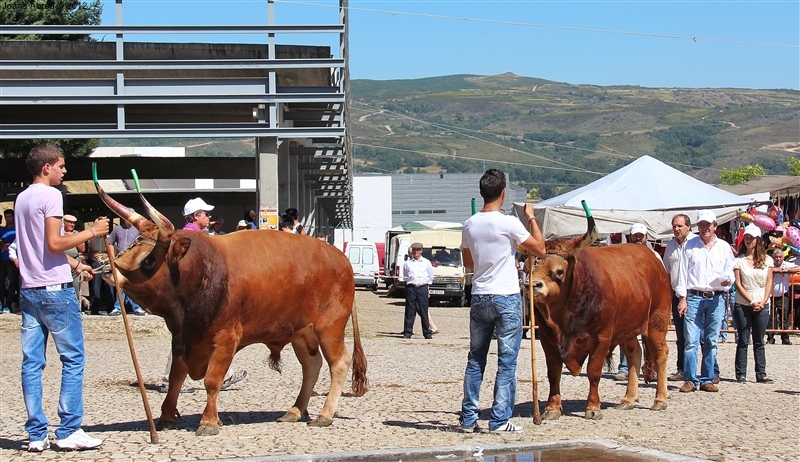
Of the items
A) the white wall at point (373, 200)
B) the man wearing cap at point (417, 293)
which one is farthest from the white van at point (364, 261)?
the white wall at point (373, 200)

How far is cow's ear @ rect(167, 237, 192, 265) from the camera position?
28.8 ft

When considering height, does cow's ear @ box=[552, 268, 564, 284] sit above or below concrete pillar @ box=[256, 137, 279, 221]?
below

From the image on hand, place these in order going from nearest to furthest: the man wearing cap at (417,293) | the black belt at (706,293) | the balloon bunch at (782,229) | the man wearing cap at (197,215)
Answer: the man wearing cap at (197,215) → the black belt at (706,293) → the balloon bunch at (782,229) → the man wearing cap at (417,293)

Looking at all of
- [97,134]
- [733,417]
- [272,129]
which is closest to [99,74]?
[97,134]

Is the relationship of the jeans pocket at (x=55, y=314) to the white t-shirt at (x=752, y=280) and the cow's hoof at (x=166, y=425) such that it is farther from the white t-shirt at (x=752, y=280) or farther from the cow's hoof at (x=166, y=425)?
the white t-shirt at (x=752, y=280)

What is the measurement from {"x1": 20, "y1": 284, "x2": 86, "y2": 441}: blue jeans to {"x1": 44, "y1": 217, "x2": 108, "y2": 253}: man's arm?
0.36m

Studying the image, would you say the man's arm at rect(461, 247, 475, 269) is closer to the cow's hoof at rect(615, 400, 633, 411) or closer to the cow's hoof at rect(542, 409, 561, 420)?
the cow's hoof at rect(542, 409, 561, 420)

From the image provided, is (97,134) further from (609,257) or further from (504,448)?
(504,448)

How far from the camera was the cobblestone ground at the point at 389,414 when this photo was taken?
850 cm

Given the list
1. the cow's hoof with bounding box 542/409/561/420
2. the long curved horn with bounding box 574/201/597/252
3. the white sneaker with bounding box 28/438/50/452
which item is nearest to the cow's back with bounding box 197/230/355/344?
the white sneaker with bounding box 28/438/50/452

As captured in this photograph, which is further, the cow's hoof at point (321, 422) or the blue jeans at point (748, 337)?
the blue jeans at point (748, 337)

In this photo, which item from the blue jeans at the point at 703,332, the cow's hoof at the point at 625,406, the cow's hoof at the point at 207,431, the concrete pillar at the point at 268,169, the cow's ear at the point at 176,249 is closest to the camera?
the cow's ear at the point at 176,249

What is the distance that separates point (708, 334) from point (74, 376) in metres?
7.82

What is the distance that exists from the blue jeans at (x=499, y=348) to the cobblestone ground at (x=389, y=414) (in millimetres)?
223
